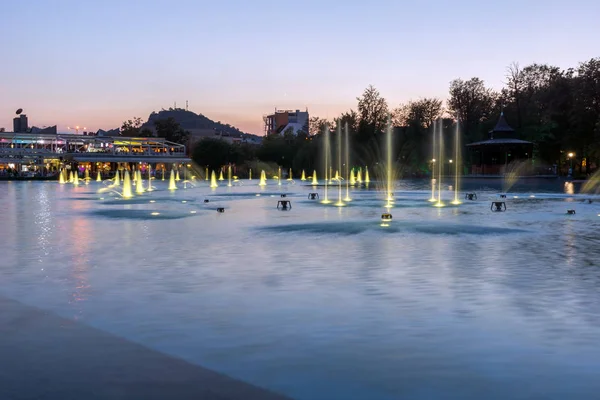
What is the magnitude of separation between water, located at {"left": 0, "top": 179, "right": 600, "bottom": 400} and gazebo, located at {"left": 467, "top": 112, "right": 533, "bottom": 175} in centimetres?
7431

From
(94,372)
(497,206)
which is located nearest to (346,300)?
(94,372)

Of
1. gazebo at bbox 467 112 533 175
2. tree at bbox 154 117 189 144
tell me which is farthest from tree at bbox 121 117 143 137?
gazebo at bbox 467 112 533 175

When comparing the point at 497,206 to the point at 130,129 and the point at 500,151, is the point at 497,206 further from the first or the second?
the point at 130,129

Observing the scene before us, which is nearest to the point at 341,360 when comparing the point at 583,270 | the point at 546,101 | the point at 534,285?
the point at 534,285

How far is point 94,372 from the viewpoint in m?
7.17

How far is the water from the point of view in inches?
286

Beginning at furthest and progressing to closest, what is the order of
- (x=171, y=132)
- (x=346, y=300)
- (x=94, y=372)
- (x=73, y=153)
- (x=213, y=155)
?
1. (x=171, y=132)
2. (x=213, y=155)
3. (x=73, y=153)
4. (x=346, y=300)
5. (x=94, y=372)

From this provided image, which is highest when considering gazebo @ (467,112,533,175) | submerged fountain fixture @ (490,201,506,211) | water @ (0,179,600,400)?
gazebo @ (467,112,533,175)

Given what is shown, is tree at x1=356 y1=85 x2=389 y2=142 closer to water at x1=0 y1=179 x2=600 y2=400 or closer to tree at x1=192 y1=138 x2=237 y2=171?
tree at x1=192 y1=138 x2=237 y2=171

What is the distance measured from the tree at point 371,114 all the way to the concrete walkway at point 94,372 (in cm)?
11714

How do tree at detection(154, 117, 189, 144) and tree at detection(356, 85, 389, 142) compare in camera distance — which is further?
tree at detection(154, 117, 189, 144)

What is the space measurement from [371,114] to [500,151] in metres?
36.0

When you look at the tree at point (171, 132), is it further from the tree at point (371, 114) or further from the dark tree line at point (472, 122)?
the tree at point (371, 114)

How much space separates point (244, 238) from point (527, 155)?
83.8 meters
